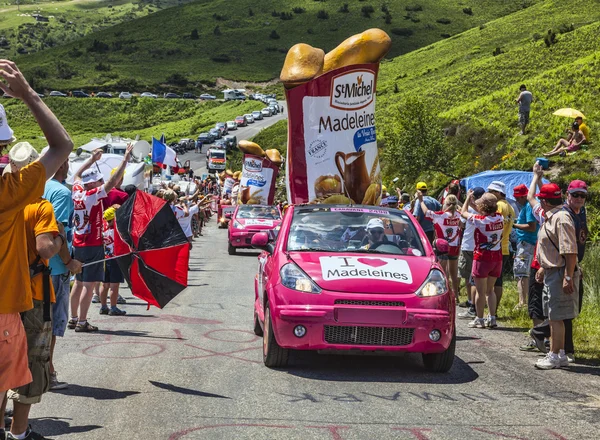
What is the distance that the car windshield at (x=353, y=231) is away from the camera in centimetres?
931

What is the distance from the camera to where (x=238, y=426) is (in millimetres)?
6332

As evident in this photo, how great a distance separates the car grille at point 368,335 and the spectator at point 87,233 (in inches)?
120

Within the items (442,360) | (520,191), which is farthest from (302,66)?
(442,360)

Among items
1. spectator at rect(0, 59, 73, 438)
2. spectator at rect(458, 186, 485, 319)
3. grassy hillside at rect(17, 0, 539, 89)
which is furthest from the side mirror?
grassy hillside at rect(17, 0, 539, 89)

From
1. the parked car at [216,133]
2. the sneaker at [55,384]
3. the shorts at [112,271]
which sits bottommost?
the sneaker at [55,384]

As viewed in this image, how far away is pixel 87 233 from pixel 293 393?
3.82 m

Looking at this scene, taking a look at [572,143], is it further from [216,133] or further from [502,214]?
[216,133]

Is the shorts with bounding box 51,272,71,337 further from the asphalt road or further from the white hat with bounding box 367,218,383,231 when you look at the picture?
the white hat with bounding box 367,218,383,231

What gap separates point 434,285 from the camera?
8547 mm

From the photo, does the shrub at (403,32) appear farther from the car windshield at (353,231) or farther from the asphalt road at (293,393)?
the car windshield at (353,231)

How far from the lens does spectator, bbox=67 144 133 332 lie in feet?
32.5

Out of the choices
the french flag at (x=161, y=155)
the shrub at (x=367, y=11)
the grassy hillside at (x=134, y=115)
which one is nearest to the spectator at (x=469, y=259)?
the french flag at (x=161, y=155)

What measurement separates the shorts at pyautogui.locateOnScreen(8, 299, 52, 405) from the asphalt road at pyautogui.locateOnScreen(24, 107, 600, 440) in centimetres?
53

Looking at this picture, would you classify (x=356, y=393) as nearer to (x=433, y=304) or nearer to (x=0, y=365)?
(x=433, y=304)
